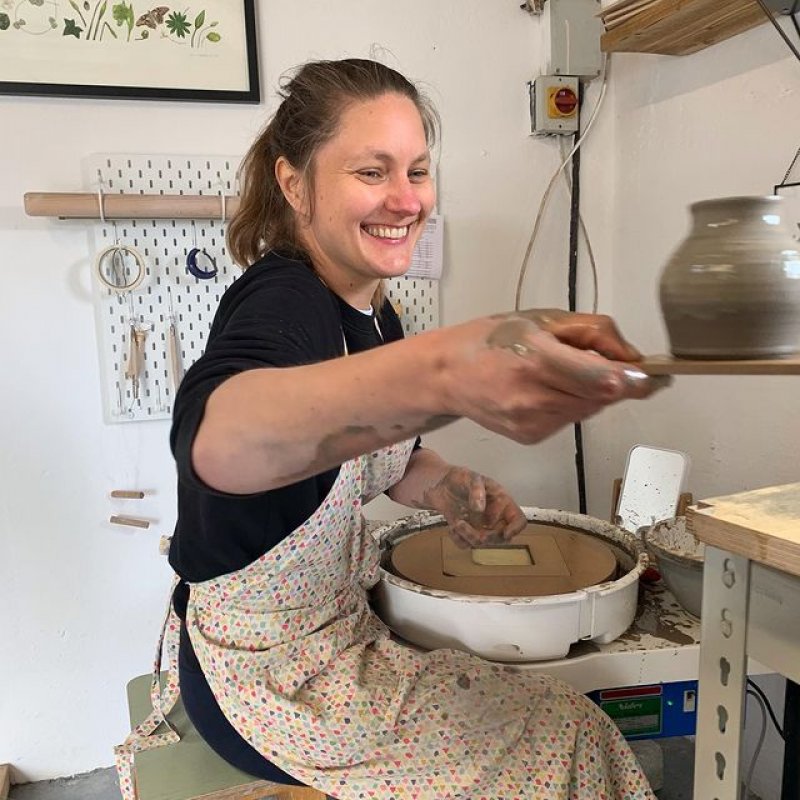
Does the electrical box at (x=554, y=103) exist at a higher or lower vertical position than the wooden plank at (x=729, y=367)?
higher

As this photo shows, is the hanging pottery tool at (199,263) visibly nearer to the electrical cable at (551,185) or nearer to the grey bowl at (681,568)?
the electrical cable at (551,185)

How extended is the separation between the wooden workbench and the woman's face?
19.7 inches

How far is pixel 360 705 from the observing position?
858 millimetres

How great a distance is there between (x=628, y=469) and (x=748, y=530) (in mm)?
811

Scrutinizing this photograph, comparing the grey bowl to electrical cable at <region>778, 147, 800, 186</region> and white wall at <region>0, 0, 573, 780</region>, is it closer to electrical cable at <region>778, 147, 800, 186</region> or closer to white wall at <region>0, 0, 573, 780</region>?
electrical cable at <region>778, 147, 800, 186</region>

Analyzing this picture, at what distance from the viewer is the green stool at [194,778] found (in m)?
0.95

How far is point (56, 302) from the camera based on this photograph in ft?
4.89

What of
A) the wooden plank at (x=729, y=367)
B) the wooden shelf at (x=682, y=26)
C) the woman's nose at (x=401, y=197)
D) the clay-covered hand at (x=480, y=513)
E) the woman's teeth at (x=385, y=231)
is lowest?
the clay-covered hand at (x=480, y=513)

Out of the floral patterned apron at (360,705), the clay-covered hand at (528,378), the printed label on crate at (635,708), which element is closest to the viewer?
the clay-covered hand at (528,378)

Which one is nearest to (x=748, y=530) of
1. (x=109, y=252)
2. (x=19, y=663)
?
(x=109, y=252)

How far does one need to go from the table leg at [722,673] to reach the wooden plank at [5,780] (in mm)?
1441

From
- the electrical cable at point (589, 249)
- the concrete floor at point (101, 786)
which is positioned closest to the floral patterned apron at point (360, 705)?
the concrete floor at point (101, 786)

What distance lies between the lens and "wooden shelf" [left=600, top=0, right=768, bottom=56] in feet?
3.94

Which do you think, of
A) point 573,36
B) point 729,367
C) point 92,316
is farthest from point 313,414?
point 573,36
